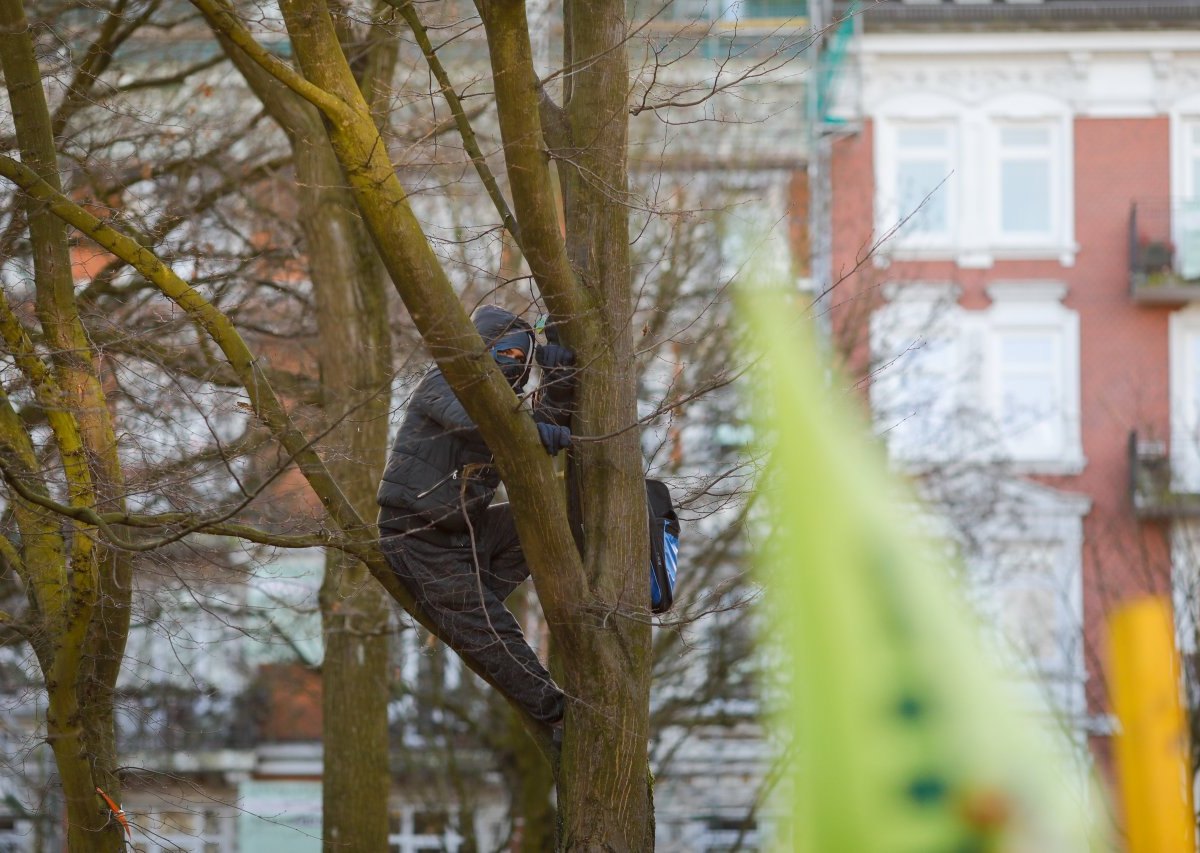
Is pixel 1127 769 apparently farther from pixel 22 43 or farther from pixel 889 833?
pixel 22 43

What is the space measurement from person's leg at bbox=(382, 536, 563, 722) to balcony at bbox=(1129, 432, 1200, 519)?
15501mm

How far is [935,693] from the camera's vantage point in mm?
1287

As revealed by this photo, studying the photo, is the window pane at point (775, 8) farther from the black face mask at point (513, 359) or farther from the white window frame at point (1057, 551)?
the black face mask at point (513, 359)

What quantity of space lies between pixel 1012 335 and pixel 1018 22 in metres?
4.78

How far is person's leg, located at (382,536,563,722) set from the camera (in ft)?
20.8

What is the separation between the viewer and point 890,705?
130cm

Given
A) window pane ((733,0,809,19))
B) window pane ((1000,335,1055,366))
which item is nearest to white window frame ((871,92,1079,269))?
window pane ((1000,335,1055,366))

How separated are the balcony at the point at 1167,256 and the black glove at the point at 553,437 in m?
20.1

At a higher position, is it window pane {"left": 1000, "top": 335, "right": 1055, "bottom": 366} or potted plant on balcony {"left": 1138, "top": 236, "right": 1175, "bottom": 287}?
potted plant on balcony {"left": 1138, "top": 236, "right": 1175, "bottom": 287}

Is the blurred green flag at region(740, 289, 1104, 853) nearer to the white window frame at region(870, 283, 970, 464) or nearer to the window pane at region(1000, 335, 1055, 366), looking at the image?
the white window frame at region(870, 283, 970, 464)

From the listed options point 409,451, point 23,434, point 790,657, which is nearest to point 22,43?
point 23,434

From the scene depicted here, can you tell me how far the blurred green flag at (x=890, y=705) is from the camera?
1.27 meters

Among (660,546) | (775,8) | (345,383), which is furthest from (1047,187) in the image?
(660,546)

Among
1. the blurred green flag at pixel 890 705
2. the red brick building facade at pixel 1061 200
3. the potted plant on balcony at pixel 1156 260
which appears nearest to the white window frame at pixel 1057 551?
the red brick building facade at pixel 1061 200
